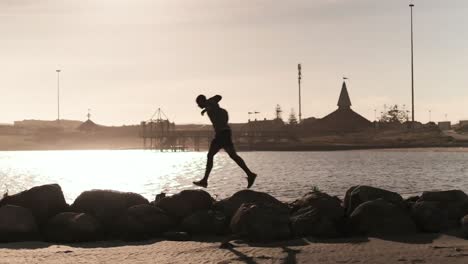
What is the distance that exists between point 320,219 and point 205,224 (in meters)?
→ 2.34

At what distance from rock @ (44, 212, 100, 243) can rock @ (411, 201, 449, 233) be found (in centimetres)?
647

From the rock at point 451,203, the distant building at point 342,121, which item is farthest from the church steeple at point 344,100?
the rock at point 451,203

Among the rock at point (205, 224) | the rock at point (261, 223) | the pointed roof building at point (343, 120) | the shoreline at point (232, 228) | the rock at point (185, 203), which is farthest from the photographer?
the pointed roof building at point (343, 120)

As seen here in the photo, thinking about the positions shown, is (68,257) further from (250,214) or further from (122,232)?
(250,214)

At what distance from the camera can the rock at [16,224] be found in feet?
42.7

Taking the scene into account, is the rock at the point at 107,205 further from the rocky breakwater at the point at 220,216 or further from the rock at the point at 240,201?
the rock at the point at 240,201

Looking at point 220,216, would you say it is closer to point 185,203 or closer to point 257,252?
point 185,203

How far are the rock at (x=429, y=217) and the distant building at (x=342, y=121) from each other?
482ft

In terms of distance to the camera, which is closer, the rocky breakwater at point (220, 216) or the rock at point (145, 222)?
the rocky breakwater at point (220, 216)

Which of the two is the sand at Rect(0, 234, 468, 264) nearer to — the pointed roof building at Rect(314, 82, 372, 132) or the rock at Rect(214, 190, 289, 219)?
the rock at Rect(214, 190, 289, 219)

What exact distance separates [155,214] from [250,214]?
86.0 inches

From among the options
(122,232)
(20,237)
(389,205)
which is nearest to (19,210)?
(20,237)

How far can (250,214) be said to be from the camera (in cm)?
1266

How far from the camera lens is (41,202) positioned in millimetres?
14000
